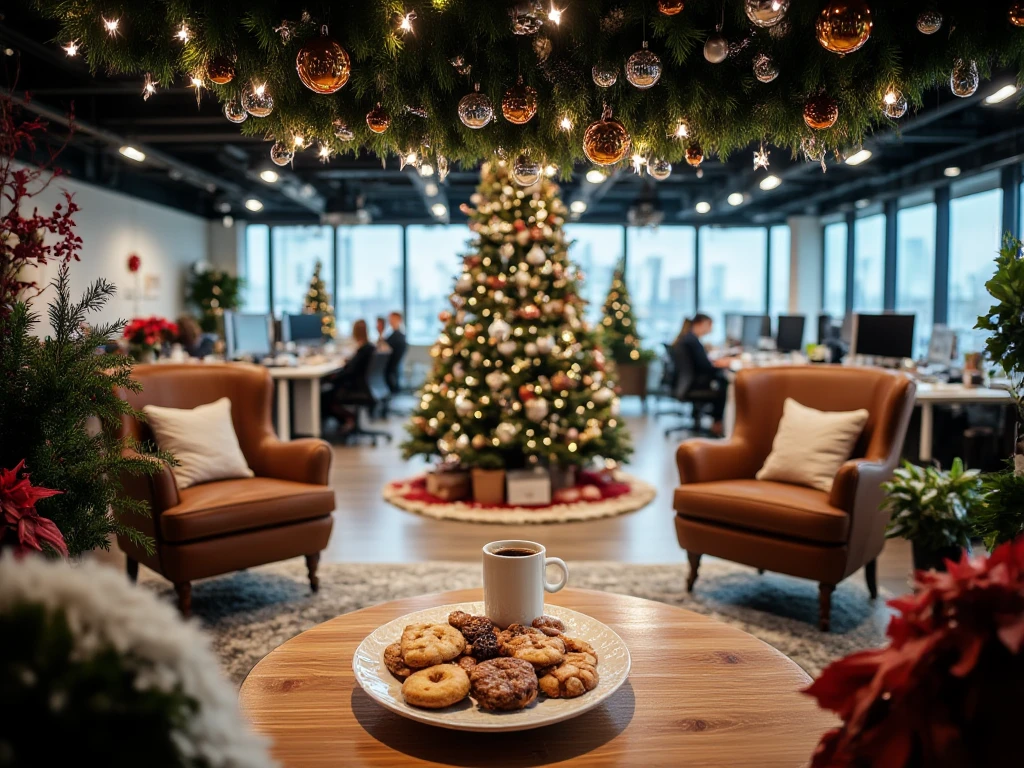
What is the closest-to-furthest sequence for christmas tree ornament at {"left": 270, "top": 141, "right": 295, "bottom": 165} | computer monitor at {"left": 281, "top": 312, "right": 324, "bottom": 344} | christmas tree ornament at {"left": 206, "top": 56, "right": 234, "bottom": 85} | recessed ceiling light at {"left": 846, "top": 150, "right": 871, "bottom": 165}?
christmas tree ornament at {"left": 206, "top": 56, "right": 234, "bottom": 85}, christmas tree ornament at {"left": 270, "top": 141, "right": 295, "bottom": 165}, recessed ceiling light at {"left": 846, "top": 150, "right": 871, "bottom": 165}, computer monitor at {"left": 281, "top": 312, "right": 324, "bottom": 344}

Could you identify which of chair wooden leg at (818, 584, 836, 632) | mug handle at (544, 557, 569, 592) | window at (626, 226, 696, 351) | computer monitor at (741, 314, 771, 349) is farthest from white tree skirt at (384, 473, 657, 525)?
window at (626, 226, 696, 351)

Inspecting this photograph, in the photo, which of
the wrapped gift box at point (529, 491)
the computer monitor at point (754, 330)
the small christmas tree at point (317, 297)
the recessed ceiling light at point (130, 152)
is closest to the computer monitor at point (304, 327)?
the recessed ceiling light at point (130, 152)

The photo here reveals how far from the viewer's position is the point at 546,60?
1.83m

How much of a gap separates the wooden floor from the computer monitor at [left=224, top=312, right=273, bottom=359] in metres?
2.01

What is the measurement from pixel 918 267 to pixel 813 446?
837 cm

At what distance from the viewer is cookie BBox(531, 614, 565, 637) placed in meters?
1.46

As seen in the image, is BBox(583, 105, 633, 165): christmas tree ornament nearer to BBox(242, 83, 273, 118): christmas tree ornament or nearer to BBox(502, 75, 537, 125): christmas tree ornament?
BBox(502, 75, 537, 125): christmas tree ornament

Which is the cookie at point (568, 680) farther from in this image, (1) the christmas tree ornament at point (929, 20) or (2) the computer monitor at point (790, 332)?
(2) the computer monitor at point (790, 332)

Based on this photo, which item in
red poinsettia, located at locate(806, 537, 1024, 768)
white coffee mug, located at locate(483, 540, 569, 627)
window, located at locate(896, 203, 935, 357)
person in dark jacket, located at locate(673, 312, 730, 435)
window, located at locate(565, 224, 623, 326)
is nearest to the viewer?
red poinsettia, located at locate(806, 537, 1024, 768)

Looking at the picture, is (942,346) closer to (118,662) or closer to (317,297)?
(118,662)

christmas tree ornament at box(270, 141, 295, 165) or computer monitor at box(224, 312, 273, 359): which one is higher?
christmas tree ornament at box(270, 141, 295, 165)

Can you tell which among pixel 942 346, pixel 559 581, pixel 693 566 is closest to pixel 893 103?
pixel 559 581

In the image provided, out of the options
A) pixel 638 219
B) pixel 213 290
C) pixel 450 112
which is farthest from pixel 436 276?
pixel 450 112

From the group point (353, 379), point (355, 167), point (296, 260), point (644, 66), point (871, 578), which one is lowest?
point (871, 578)
